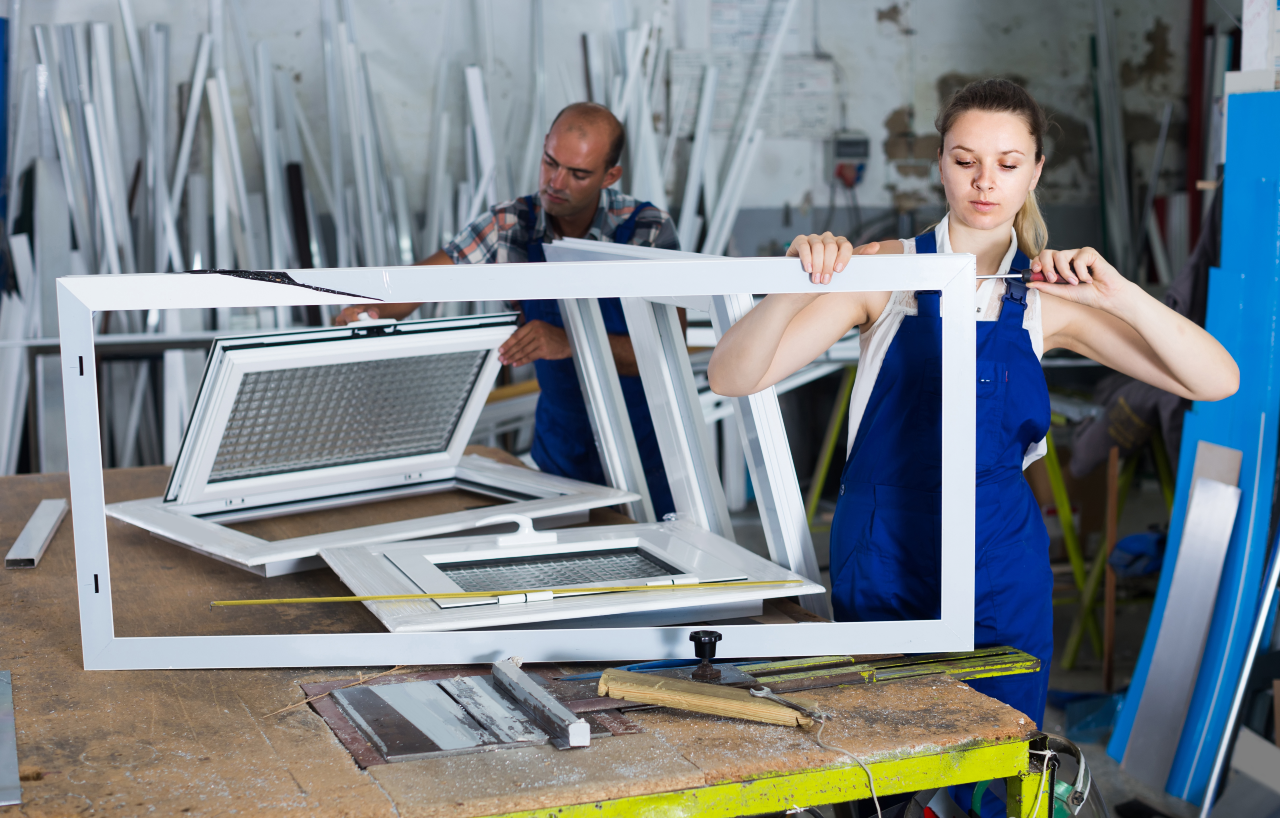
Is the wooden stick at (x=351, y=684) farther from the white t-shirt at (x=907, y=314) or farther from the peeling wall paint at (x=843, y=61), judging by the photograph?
the peeling wall paint at (x=843, y=61)

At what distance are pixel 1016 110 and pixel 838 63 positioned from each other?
11.1 ft

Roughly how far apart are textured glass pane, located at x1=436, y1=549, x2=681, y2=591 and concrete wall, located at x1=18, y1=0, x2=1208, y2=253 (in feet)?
9.53

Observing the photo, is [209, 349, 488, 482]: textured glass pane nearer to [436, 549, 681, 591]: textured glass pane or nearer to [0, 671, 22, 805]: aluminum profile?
[436, 549, 681, 591]: textured glass pane

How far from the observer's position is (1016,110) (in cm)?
135

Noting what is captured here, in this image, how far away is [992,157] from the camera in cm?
135

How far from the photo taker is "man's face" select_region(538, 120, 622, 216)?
7.66ft

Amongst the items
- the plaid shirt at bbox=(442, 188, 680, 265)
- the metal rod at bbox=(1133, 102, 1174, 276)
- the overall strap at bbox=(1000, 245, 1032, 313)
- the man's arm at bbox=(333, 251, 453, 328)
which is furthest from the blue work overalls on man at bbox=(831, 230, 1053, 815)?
the metal rod at bbox=(1133, 102, 1174, 276)

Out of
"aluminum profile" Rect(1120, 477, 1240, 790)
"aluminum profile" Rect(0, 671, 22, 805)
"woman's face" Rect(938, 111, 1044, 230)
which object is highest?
"woman's face" Rect(938, 111, 1044, 230)

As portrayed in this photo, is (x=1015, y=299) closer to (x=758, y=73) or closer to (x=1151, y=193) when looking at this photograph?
(x=758, y=73)

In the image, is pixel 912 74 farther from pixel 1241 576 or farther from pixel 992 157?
pixel 992 157

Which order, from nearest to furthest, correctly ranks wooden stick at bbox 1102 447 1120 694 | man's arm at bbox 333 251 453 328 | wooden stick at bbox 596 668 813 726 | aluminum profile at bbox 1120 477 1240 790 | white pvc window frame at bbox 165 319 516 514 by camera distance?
wooden stick at bbox 596 668 813 726 < white pvc window frame at bbox 165 319 516 514 < man's arm at bbox 333 251 453 328 < aluminum profile at bbox 1120 477 1240 790 < wooden stick at bbox 1102 447 1120 694

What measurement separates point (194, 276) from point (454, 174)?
3.23 metres

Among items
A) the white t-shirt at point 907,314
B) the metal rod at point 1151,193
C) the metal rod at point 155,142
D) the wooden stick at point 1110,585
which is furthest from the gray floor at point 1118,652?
the metal rod at point 155,142

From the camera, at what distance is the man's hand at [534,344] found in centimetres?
191
